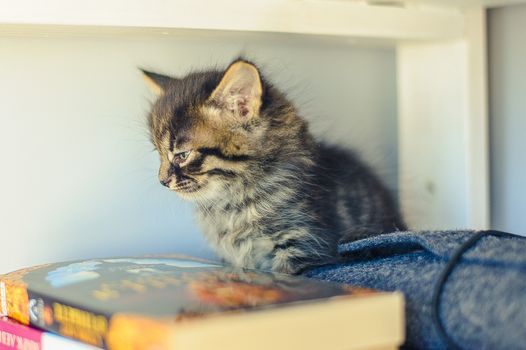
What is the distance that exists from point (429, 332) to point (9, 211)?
2.26 feet

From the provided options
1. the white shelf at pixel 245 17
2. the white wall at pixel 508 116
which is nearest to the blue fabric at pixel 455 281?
the white shelf at pixel 245 17

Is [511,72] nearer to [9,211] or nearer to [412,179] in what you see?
[412,179]

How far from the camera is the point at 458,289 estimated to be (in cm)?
84

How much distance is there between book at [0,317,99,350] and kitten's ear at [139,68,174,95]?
0.46m

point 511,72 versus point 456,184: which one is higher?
point 511,72

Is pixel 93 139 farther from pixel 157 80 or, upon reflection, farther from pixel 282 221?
pixel 282 221

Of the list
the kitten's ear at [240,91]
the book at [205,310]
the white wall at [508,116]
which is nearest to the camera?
the book at [205,310]

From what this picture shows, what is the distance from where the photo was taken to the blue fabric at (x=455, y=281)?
79 cm

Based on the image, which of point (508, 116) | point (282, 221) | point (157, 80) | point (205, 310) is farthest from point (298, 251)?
point (508, 116)

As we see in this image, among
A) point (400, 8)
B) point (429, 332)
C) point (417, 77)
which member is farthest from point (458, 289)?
point (417, 77)

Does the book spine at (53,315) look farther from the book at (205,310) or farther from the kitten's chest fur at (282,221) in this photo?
the kitten's chest fur at (282,221)

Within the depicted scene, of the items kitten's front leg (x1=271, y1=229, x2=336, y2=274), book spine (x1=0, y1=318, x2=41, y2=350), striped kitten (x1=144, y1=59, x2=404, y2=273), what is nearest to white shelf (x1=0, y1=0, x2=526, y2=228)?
striped kitten (x1=144, y1=59, x2=404, y2=273)

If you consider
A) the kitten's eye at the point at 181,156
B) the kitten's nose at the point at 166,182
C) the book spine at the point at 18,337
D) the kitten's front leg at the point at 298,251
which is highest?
the kitten's eye at the point at 181,156

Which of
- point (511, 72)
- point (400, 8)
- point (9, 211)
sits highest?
point (400, 8)
